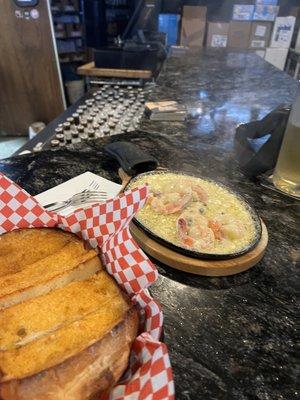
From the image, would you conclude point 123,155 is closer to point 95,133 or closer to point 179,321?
point 179,321

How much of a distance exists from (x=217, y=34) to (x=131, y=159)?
16.8ft

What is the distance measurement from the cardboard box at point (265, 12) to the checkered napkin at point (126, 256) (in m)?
5.98

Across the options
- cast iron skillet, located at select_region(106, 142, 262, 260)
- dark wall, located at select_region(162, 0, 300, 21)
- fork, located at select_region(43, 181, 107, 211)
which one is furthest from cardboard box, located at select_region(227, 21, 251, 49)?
fork, located at select_region(43, 181, 107, 211)

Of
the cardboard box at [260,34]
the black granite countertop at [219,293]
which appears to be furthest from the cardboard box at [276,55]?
the black granite countertop at [219,293]

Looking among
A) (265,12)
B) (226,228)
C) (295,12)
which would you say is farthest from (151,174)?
(295,12)

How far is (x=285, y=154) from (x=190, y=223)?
24.7 inches

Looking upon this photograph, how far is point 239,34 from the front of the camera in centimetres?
550

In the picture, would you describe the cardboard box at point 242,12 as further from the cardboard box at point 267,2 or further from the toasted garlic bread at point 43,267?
the toasted garlic bread at point 43,267

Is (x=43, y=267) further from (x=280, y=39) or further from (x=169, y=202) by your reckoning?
(x=280, y=39)

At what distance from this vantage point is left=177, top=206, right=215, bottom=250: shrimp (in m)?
0.98

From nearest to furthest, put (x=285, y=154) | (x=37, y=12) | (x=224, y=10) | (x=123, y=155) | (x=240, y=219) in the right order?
(x=240, y=219) < (x=285, y=154) < (x=123, y=155) < (x=37, y=12) < (x=224, y=10)

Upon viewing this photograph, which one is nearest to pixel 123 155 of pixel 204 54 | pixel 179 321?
pixel 179 321

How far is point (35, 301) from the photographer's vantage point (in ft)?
2.31

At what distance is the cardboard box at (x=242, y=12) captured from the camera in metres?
5.38
